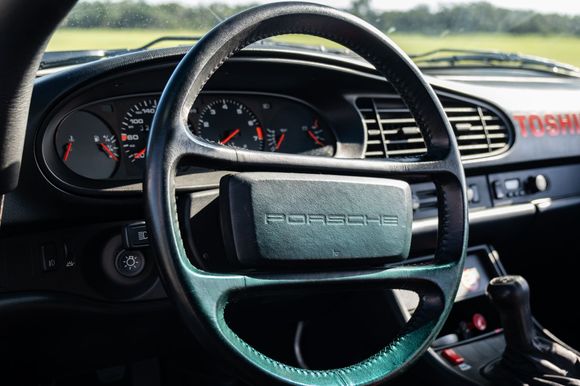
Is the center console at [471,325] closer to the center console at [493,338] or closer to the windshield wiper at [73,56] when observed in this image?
the center console at [493,338]

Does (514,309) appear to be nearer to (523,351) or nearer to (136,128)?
(523,351)

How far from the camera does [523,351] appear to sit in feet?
6.73

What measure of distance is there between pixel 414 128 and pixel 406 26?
65 cm

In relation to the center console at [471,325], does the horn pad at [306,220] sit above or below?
above

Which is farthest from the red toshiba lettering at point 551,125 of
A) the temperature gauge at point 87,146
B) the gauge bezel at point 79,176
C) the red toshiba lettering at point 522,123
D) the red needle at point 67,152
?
the red needle at point 67,152

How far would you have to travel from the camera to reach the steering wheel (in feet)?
3.96

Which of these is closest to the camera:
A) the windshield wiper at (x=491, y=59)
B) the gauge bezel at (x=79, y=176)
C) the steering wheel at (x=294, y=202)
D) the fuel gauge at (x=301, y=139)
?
the steering wheel at (x=294, y=202)

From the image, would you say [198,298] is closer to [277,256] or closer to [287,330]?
[277,256]

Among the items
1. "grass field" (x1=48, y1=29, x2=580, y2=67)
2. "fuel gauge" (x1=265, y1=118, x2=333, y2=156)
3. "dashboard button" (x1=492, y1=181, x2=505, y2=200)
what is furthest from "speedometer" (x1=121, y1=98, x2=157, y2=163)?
"dashboard button" (x1=492, y1=181, x2=505, y2=200)

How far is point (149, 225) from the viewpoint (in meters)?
1.21

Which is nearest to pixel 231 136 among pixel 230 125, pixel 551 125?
pixel 230 125

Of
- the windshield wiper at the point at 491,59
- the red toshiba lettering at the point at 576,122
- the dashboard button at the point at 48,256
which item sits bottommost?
the dashboard button at the point at 48,256

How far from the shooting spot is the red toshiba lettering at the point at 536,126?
104 inches

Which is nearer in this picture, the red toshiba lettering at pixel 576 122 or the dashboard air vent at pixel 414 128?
the dashboard air vent at pixel 414 128
